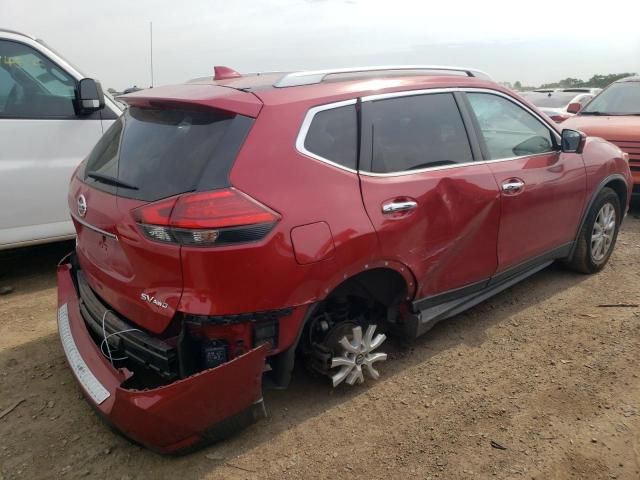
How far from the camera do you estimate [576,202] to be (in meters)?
4.17

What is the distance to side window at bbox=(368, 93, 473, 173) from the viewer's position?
2893 millimetres

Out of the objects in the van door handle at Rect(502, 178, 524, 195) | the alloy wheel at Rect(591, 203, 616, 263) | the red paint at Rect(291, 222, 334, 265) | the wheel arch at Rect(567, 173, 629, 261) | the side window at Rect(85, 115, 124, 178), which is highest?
the side window at Rect(85, 115, 124, 178)

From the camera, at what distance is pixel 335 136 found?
8.89 ft

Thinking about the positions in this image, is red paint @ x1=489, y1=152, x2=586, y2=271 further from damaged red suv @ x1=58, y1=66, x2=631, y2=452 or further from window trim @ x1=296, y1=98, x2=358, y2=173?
window trim @ x1=296, y1=98, x2=358, y2=173

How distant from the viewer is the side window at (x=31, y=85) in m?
4.37

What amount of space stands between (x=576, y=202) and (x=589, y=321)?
0.91 m

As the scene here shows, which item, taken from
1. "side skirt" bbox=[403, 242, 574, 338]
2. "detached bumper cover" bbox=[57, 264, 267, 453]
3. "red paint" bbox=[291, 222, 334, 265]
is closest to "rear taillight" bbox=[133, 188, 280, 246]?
"red paint" bbox=[291, 222, 334, 265]

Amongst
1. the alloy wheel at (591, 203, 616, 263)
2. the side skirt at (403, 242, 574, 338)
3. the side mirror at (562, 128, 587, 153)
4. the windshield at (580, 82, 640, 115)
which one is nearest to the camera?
the side skirt at (403, 242, 574, 338)

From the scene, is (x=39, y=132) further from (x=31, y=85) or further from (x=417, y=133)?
(x=417, y=133)

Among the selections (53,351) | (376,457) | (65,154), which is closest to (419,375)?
(376,457)

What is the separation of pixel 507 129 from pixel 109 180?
8.45ft

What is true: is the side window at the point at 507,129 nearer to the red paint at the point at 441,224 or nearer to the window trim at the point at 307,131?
the red paint at the point at 441,224

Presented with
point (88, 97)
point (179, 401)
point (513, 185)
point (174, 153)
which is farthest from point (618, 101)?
point (179, 401)

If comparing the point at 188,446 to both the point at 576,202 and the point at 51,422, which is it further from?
the point at 576,202
